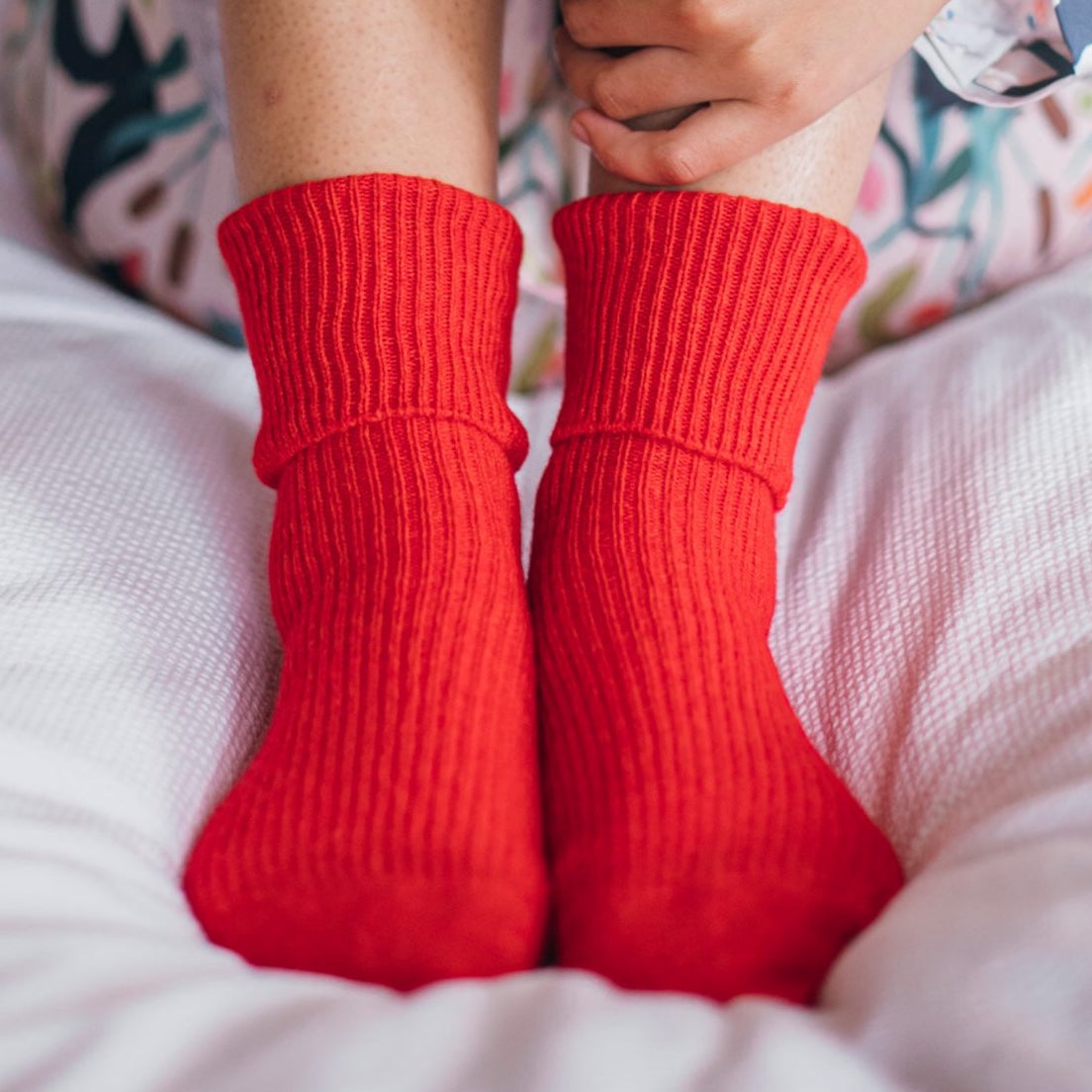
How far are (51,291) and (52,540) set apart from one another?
29 cm

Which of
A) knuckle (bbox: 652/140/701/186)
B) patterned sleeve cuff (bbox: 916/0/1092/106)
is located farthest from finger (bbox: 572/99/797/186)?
patterned sleeve cuff (bbox: 916/0/1092/106)

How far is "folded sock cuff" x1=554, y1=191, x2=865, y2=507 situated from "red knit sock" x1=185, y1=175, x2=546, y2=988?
0.05m

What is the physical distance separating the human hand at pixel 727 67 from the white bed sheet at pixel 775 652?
0.19 metres

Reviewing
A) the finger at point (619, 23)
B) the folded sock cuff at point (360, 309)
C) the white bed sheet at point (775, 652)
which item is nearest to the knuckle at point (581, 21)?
the finger at point (619, 23)

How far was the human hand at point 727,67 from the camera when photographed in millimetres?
536

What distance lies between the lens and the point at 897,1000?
354mm

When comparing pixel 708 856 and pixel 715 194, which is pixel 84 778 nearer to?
pixel 708 856

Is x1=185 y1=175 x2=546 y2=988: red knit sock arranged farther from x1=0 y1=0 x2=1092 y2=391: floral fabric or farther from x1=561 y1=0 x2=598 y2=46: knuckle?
x1=0 y1=0 x2=1092 y2=391: floral fabric

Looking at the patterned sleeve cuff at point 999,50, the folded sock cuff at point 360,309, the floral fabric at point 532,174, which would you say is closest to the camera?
the folded sock cuff at point 360,309

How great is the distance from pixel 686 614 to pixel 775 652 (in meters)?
0.09

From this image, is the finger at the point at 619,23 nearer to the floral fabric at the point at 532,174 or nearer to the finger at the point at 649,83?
the finger at the point at 649,83

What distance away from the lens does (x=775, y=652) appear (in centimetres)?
56

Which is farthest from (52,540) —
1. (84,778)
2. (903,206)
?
(903,206)

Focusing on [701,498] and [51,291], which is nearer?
[701,498]
